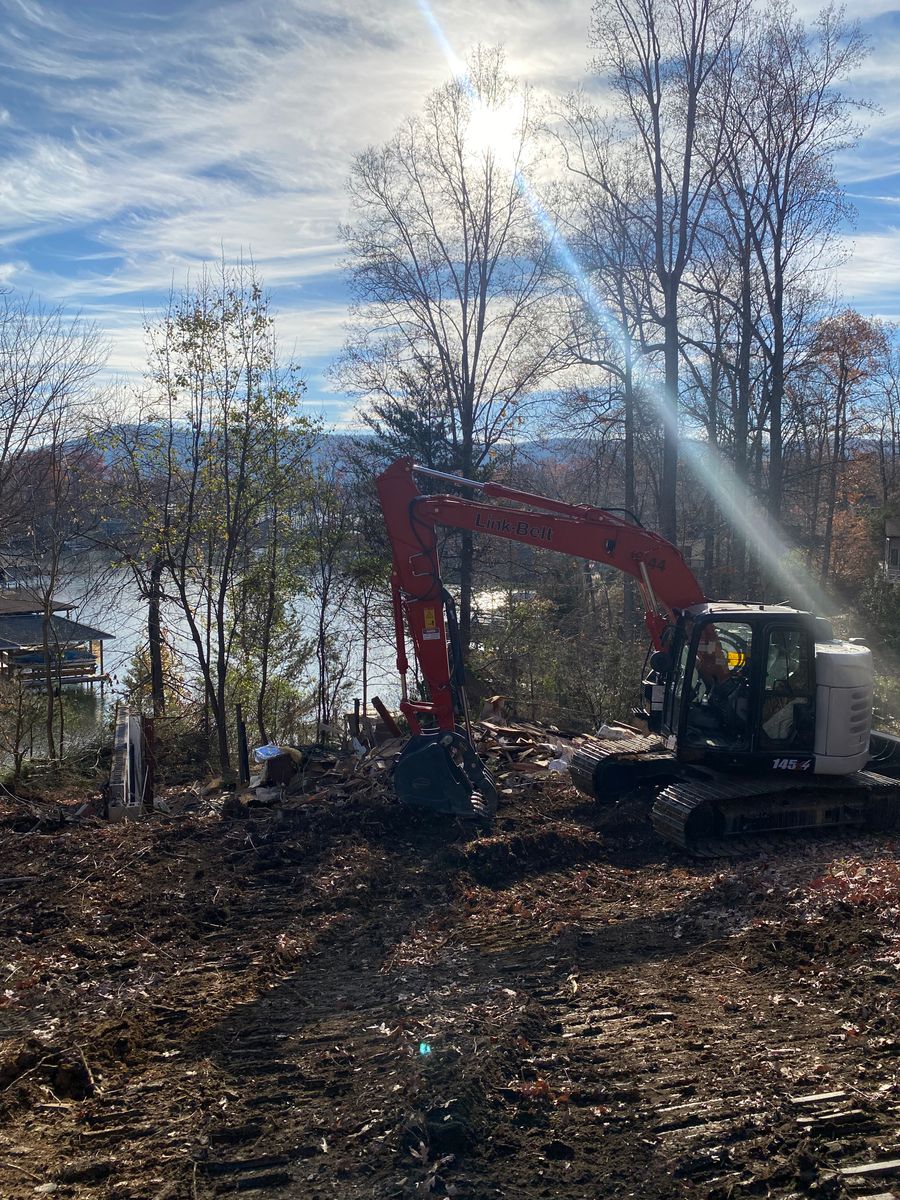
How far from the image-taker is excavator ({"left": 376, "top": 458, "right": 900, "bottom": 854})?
927 centimetres

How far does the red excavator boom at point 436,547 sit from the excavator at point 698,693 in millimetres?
13

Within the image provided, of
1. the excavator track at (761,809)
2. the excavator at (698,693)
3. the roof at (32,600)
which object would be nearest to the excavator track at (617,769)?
the excavator at (698,693)

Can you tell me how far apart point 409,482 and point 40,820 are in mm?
4970

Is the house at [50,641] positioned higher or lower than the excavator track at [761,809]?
higher

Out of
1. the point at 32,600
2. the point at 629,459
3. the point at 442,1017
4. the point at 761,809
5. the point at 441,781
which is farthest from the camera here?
the point at 629,459

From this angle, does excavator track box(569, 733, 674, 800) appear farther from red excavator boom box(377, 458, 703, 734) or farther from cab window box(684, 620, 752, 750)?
red excavator boom box(377, 458, 703, 734)

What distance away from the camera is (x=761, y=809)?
30.4 feet

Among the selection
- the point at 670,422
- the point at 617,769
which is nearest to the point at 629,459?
the point at 670,422

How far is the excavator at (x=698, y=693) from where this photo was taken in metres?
9.27

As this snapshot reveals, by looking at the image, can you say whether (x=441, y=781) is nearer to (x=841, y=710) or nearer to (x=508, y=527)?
(x=508, y=527)

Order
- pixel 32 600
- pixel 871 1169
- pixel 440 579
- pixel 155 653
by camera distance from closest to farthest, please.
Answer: pixel 871 1169
pixel 440 579
pixel 32 600
pixel 155 653

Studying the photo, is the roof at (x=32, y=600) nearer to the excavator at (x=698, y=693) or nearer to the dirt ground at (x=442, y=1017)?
the dirt ground at (x=442, y=1017)

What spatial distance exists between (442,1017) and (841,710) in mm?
5694

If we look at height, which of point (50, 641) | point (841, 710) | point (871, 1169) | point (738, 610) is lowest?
point (871, 1169)
